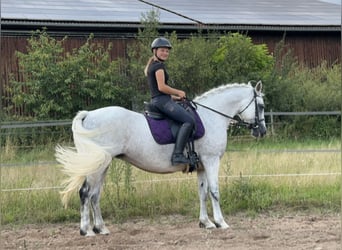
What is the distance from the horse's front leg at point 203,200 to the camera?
23.4ft

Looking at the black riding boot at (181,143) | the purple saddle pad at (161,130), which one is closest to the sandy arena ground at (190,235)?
the black riding boot at (181,143)

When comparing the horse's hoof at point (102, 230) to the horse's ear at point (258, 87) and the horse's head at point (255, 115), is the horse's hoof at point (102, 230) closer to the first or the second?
the horse's head at point (255, 115)

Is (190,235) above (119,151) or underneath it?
underneath

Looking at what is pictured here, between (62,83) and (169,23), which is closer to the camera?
(62,83)

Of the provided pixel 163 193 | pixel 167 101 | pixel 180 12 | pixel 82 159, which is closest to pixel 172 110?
pixel 167 101

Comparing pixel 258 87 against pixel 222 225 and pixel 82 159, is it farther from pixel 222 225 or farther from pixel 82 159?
pixel 82 159

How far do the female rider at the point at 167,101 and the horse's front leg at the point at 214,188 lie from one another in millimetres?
377

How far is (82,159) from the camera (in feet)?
21.9

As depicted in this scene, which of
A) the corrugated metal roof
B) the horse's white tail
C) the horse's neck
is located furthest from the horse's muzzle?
the corrugated metal roof

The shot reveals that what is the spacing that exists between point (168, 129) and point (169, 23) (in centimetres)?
1549

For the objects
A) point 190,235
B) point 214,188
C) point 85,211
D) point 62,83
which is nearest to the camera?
point 190,235

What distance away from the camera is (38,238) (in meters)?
6.61

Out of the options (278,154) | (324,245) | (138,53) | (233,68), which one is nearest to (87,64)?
(138,53)

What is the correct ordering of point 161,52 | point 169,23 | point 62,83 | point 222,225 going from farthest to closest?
point 169,23 < point 62,83 < point 222,225 < point 161,52
